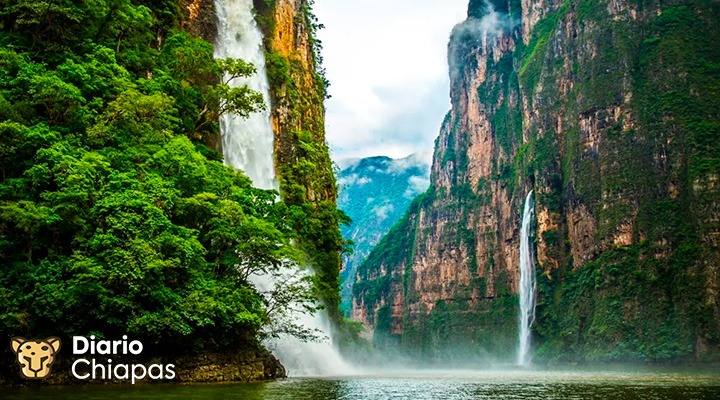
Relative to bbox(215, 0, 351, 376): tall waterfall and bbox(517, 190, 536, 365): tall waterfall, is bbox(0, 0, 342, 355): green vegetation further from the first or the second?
bbox(517, 190, 536, 365): tall waterfall

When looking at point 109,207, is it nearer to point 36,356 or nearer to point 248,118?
point 36,356

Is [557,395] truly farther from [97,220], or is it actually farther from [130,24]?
[130,24]

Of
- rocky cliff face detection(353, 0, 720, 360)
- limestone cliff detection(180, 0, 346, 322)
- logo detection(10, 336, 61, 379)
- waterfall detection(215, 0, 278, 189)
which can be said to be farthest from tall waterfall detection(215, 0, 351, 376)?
rocky cliff face detection(353, 0, 720, 360)

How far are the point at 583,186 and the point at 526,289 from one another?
1676cm

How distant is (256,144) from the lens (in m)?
37.4

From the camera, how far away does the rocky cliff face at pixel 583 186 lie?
7875cm

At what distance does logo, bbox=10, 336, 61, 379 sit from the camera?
16.3 m

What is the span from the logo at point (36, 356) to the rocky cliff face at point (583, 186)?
219 ft

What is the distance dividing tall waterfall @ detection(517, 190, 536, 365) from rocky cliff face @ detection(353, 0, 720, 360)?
270 cm

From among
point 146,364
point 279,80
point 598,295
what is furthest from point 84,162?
point 598,295

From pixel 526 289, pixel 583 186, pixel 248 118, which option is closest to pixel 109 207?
pixel 248 118

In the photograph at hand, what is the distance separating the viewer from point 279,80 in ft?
135

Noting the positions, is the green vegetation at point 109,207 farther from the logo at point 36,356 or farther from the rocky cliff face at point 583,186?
the rocky cliff face at point 583,186

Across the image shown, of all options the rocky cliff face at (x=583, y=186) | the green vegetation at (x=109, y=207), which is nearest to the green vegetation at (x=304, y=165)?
the green vegetation at (x=109, y=207)
